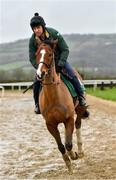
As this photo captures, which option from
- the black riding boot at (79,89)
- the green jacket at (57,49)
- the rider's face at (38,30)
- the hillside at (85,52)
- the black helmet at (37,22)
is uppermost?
the black helmet at (37,22)

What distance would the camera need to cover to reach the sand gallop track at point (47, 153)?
1155 centimetres

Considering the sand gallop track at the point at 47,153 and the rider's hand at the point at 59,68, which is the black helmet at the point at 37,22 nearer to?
the rider's hand at the point at 59,68

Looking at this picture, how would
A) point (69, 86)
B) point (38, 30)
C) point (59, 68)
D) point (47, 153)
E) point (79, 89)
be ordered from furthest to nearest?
point (47, 153), point (79, 89), point (69, 86), point (59, 68), point (38, 30)

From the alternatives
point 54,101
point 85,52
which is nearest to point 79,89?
point 54,101

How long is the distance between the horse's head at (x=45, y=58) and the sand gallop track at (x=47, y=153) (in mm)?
1921

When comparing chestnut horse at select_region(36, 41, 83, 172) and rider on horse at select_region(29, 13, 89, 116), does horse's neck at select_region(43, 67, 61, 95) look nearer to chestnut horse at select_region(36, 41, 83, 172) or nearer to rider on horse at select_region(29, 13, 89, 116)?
chestnut horse at select_region(36, 41, 83, 172)

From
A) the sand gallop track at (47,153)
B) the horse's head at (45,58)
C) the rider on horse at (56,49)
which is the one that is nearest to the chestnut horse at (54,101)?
the horse's head at (45,58)

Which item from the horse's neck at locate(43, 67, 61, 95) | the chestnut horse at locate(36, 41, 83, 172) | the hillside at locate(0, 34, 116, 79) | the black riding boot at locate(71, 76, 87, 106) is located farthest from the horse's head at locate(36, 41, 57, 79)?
the hillside at locate(0, 34, 116, 79)

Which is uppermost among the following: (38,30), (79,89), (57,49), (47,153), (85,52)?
(38,30)

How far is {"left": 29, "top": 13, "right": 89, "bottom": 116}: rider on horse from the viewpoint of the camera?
1154 cm

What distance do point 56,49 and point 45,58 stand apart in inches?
39.2

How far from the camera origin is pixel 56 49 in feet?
39.4

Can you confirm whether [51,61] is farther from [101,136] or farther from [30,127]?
[30,127]

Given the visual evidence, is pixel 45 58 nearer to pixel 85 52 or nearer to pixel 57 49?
pixel 57 49
